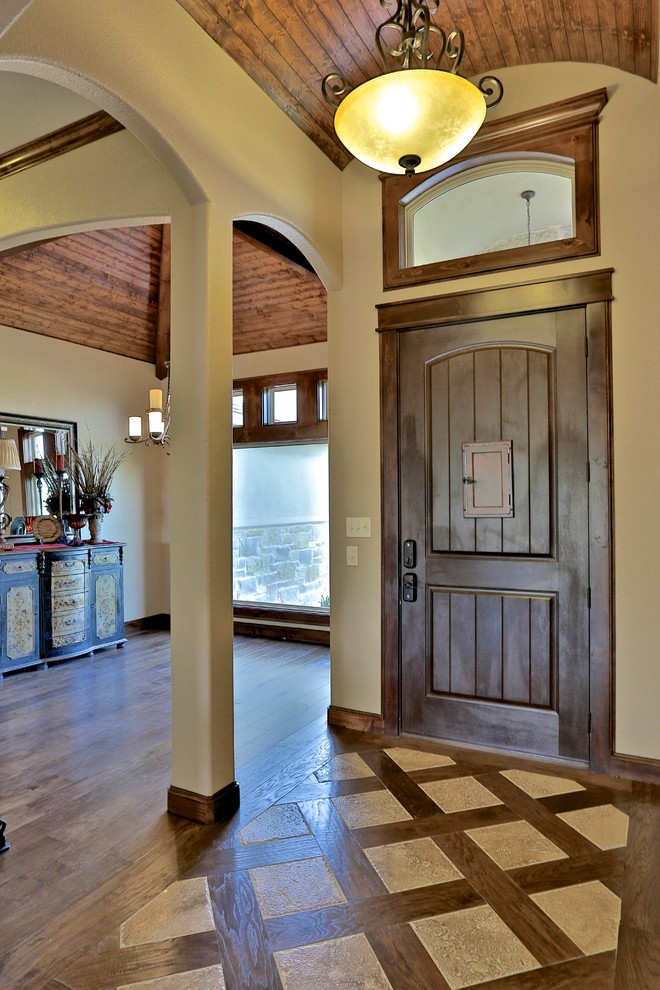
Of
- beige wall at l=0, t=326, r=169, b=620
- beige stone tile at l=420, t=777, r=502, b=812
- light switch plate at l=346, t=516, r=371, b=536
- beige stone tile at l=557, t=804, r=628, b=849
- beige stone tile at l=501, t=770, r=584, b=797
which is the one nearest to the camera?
beige stone tile at l=557, t=804, r=628, b=849

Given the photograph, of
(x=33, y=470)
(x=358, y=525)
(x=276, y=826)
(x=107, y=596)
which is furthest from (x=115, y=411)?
(x=276, y=826)

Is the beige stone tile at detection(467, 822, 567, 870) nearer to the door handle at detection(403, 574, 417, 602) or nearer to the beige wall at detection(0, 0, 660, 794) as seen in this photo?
the beige wall at detection(0, 0, 660, 794)

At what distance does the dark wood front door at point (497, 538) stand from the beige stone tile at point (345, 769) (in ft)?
1.50

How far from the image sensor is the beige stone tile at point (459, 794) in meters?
2.67

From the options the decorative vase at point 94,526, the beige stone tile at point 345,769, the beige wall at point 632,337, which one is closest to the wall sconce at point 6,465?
the decorative vase at point 94,526

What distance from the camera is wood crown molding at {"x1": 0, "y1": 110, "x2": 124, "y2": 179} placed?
2.82 meters

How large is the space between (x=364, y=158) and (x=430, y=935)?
271cm

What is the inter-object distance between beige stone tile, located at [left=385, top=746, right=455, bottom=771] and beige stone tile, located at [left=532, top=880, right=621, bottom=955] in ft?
3.43

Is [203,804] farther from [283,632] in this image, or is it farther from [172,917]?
[283,632]

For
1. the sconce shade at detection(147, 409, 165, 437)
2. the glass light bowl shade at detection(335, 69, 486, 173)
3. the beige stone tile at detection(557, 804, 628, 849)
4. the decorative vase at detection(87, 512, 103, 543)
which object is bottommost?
the beige stone tile at detection(557, 804, 628, 849)

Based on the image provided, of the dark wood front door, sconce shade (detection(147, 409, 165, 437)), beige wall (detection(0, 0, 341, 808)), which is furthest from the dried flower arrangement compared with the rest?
the dark wood front door

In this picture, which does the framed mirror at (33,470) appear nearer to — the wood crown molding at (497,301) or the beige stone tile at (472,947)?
the wood crown molding at (497,301)

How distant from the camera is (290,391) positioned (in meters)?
6.31

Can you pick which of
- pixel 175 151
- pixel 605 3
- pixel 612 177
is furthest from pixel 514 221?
pixel 175 151
